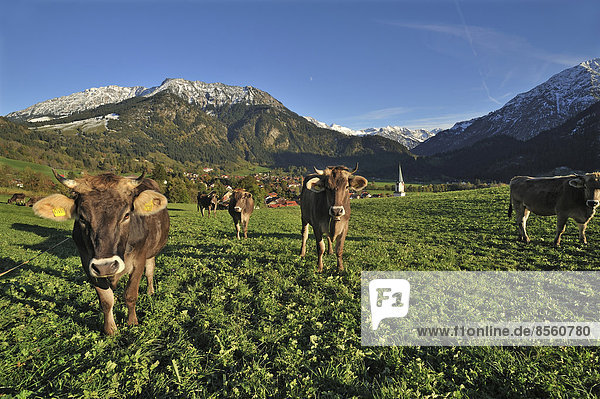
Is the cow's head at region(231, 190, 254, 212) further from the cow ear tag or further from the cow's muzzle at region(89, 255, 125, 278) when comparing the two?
the cow's muzzle at region(89, 255, 125, 278)

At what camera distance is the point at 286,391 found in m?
3.56

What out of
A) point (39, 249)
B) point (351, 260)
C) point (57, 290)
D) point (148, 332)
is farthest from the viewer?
point (39, 249)

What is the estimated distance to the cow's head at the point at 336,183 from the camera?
677 centimetres

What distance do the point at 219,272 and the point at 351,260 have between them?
4.86 meters

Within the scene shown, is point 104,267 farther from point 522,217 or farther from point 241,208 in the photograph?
point 522,217

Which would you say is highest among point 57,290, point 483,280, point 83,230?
point 83,230

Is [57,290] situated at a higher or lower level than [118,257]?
lower

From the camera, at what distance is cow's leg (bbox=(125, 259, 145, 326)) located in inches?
192

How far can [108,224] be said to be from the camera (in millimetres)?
4016

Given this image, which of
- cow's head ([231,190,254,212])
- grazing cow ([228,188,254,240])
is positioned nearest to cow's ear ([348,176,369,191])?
grazing cow ([228,188,254,240])

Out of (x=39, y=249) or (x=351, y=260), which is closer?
(x=351, y=260)

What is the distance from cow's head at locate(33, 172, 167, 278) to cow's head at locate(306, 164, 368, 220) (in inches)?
170

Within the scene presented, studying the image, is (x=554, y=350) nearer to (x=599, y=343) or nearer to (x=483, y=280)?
(x=599, y=343)

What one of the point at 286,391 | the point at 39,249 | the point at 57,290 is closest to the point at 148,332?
the point at 286,391
